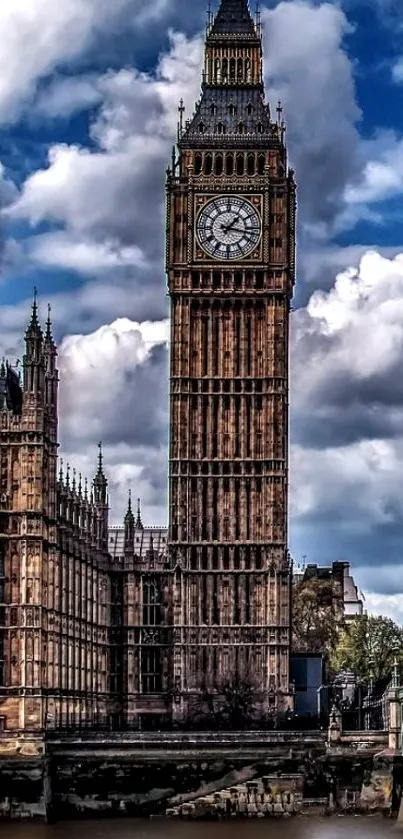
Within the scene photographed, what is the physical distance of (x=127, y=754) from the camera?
89625 mm

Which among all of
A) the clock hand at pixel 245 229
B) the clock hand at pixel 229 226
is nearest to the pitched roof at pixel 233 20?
the clock hand at pixel 229 226

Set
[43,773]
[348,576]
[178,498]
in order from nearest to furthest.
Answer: [43,773] < [178,498] < [348,576]

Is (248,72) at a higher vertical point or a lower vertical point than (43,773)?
higher

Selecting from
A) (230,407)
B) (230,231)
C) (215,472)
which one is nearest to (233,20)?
(230,231)

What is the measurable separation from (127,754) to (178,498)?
102ft

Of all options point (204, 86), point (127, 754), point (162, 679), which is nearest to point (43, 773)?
point (127, 754)

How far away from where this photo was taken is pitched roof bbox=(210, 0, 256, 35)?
127 m

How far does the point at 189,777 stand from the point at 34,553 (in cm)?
1275

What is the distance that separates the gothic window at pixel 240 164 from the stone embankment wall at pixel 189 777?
42.4 metres

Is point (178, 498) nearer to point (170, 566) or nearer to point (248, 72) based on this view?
point (170, 566)

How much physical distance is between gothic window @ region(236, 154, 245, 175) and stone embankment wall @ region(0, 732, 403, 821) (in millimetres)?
42353

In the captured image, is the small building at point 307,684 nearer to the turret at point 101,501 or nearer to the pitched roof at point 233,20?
the turret at point 101,501

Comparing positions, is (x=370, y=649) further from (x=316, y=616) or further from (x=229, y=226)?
(x=229, y=226)

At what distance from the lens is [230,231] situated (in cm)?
12131
